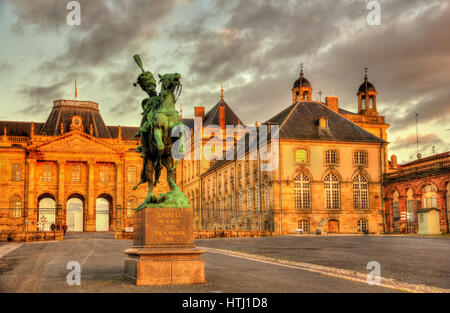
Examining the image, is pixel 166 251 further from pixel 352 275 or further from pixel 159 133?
pixel 352 275

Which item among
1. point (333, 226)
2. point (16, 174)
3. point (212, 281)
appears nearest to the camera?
point (212, 281)

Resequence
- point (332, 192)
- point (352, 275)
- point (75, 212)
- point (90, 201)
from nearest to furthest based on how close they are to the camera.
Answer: point (352, 275) < point (332, 192) < point (90, 201) < point (75, 212)

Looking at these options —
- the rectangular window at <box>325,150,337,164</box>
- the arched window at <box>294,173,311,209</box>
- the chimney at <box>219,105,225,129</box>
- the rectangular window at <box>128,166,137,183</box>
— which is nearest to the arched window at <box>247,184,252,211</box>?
the arched window at <box>294,173,311,209</box>

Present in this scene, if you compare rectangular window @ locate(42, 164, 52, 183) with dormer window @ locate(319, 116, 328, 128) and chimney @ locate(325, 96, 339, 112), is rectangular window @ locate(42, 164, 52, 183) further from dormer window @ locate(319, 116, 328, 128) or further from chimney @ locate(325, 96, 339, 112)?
dormer window @ locate(319, 116, 328, 128)

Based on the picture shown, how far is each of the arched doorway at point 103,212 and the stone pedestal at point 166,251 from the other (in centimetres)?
7482

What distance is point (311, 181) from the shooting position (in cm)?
5016

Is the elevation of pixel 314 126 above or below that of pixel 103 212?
above

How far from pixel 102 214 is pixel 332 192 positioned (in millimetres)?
47446

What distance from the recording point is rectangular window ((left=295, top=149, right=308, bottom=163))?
5028 centimetres

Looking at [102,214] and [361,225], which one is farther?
[102,214]

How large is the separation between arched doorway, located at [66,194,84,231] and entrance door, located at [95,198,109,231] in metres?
2.55

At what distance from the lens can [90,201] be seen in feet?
270

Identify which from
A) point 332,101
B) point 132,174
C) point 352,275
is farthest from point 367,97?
point 352,275
